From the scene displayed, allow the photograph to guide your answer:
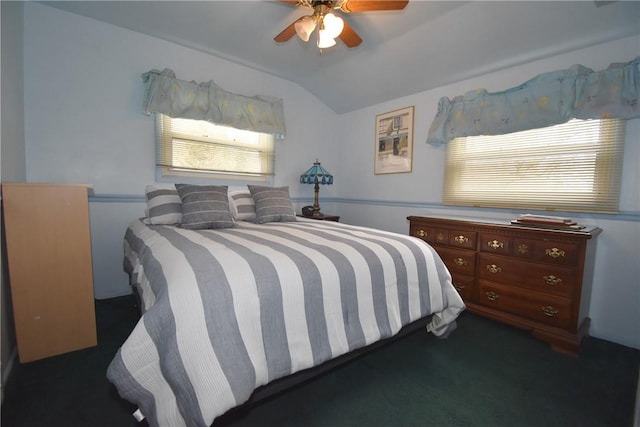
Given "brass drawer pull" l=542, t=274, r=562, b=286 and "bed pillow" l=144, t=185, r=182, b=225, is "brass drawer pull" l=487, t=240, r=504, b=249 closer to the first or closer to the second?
"brass drawer pull" l=542, t=274, r=562, b=286

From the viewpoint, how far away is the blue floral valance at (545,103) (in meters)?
1.84

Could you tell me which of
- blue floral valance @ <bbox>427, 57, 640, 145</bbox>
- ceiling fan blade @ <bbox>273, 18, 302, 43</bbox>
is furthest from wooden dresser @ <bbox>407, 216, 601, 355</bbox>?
ceiling fan blade @ <bbox>273, 18, 302, 43</bbox>

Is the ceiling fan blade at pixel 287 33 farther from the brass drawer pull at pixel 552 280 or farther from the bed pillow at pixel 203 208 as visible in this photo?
the brass drawer pull at pixel 552 280

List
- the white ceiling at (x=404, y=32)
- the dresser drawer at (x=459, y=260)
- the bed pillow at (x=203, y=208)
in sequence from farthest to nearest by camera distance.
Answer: the dresser drawer at (x=459, y=260), the bed pillow at (x=203, y=208), the white ceiling at (x=404, y=32)

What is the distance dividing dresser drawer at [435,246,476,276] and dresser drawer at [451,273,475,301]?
0.14 ft

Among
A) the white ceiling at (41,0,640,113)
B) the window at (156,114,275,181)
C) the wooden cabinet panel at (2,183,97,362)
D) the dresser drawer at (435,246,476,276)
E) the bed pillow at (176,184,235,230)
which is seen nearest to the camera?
the wooden cabinet panel at (2,183,97,362)

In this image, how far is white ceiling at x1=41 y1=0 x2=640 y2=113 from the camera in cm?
196

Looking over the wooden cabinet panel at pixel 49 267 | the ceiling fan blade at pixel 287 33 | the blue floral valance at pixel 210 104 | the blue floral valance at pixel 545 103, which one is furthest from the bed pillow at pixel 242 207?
the blue floral valance at pixel 545 103

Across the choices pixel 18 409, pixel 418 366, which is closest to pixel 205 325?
pixel 18 409

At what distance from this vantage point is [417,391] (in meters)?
1.43

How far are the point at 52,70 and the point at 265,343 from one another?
2.79 metres

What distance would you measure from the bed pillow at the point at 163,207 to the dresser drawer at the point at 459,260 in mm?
2264

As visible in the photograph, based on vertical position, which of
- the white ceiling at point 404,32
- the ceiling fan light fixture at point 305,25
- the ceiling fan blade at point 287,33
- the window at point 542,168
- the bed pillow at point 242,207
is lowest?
the bed pillow at point 242,207

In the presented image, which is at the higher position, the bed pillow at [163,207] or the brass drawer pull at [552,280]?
the bed pillow at [163,207]
